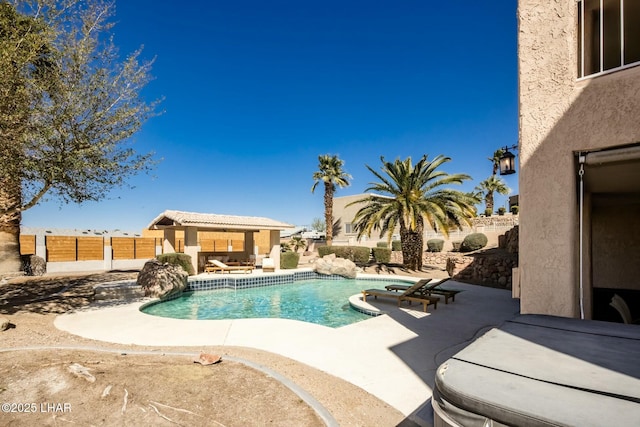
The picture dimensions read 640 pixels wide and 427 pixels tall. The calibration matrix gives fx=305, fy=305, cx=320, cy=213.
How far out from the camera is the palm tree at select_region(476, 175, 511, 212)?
3981 cm

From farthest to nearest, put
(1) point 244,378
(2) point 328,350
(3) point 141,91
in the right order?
(3) point 141,91, (2) point 328,350, (1) point 244,378

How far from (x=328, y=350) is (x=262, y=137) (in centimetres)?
2891

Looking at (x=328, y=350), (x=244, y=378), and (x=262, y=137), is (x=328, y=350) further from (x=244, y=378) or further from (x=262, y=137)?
(x=262, y=137)

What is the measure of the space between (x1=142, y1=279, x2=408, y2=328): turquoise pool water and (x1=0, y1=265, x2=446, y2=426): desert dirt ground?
13.7 ft

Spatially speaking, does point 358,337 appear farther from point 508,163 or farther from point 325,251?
point 325,251

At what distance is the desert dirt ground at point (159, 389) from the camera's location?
3.64 m

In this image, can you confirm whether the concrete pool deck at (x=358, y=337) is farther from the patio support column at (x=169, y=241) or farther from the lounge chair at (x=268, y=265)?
the patio support column at (x=169, y=241)

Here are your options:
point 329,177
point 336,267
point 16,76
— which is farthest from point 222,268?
point 329,177

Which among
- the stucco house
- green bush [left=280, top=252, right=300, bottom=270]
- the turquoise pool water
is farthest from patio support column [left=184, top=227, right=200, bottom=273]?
the stucco house

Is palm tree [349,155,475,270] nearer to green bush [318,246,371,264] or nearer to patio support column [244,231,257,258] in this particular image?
green bush [318,246,371,264]

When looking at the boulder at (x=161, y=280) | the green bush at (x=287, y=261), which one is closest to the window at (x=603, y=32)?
the boulder at (x=161, y=280)

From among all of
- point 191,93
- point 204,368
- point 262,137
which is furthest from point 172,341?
point 262,137

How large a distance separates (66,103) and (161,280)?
6.84 m

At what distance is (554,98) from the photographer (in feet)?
13.0
